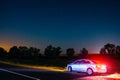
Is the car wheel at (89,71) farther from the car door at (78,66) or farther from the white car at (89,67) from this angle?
the car door at (78,66)

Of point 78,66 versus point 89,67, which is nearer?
point 89,67

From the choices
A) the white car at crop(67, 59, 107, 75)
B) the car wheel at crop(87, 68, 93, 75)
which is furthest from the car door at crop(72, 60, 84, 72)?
the car wheel at crop(87, 68, 93, 75)

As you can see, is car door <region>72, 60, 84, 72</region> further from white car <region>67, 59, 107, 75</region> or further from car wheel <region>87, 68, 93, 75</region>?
car wheel <region>87, 68, 93, 75</region>

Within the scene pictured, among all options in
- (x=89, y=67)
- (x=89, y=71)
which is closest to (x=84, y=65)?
(x=89, y=67)

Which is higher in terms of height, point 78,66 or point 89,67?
point 78,66

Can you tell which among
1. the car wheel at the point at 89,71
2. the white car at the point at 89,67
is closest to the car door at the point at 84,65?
the white car at the point at 89,67

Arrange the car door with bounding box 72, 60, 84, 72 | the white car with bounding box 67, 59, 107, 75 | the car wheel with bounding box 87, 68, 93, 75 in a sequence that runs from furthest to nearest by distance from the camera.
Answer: the car door with bounding box 72, 60, 84, 72 → the car wheel with bounding box 87, 68, 93, 75 → the white car with bounding box 67, 59, 107, 75

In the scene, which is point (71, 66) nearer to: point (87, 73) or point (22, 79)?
point (87, 73)

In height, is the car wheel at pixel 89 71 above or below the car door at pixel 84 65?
below

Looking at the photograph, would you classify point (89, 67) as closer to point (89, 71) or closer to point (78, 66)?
point (89, 71)

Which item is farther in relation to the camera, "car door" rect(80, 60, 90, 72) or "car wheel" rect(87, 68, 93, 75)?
"car door" rect(80, 60, 90, 72)

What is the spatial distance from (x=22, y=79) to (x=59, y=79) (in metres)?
2.82

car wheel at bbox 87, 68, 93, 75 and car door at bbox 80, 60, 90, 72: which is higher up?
car door at bbox 80, 60, 90, 72

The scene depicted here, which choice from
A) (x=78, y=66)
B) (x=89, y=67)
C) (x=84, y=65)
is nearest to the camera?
(x=89, y=67)
